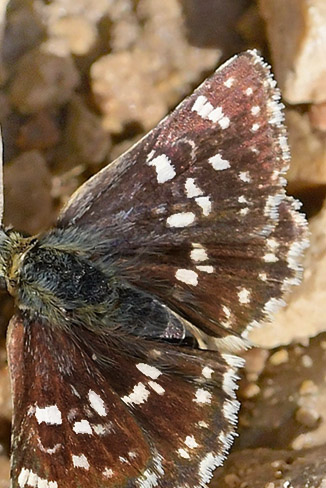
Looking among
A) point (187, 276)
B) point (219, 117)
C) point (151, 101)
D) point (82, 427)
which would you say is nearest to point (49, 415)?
point (82, 427)

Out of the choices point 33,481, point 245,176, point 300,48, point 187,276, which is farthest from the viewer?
point 300,48

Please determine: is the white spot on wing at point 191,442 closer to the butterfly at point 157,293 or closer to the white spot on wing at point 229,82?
the butterfly at point 157,293

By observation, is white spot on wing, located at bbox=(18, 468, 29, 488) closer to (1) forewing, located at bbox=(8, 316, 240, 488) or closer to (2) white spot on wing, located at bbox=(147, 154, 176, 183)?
(1) forewing, located at bbox=(8, 316, 240, 488)

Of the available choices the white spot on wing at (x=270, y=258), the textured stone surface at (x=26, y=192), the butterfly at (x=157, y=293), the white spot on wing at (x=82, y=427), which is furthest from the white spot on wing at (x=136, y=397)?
the textured stone surface at (x=26, y=192)

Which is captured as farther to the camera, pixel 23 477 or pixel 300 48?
pixel 300 48

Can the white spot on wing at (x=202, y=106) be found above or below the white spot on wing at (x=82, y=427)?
above

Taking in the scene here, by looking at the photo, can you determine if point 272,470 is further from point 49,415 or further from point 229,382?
point 49,415
